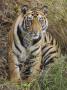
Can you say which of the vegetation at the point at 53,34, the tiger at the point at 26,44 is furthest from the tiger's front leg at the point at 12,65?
the vegetation at the point at 53,34

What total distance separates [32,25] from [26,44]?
0.95 feet

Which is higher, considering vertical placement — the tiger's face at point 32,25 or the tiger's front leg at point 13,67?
the tiger's face at point 32,25

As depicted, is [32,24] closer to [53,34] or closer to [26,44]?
[26,44]

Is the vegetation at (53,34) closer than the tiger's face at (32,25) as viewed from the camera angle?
Yes

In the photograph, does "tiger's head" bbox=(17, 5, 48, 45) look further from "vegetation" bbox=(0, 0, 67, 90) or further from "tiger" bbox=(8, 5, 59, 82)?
"vegetation" bbox=(0, 0, 67, 90)

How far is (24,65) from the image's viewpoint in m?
6.43

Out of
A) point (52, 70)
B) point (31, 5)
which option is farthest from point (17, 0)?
point (52, 70)

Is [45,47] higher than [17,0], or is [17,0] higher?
[17,0]

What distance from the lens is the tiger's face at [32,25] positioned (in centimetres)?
631

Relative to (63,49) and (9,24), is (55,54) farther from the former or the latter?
(9,24)

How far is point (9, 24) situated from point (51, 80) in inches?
78.7

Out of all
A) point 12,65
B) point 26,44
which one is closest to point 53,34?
point 26,44

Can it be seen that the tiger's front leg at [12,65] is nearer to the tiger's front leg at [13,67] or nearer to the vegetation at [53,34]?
the tiger's front leg at [13,67]

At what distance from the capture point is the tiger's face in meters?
6.31
